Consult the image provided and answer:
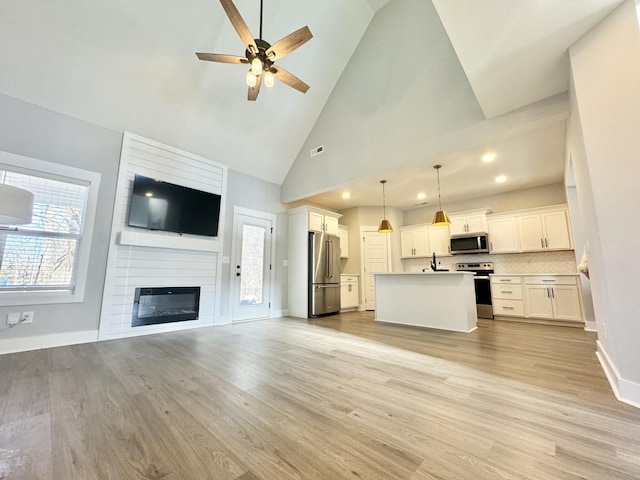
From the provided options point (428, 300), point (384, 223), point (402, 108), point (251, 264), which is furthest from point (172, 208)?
point (428, 300)

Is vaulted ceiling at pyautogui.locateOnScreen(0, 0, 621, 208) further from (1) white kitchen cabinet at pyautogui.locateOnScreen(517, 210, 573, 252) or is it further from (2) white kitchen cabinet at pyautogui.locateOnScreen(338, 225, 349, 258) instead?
(2) white kitchen cabinet at pyautogui.locateOnScreen(338, 225, 349, 258)

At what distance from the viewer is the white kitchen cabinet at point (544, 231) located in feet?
16.2

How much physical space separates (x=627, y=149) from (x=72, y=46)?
5624 millimetres

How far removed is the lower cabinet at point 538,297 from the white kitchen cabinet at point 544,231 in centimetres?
69

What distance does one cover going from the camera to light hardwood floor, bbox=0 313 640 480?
1.15m

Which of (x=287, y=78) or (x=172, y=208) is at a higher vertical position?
(x=287, y=78)

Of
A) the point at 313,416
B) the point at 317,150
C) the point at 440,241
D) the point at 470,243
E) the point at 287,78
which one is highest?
the point at 317,150

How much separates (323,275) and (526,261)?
4.42 metres

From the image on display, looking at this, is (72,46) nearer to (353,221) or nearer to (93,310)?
(93,310)

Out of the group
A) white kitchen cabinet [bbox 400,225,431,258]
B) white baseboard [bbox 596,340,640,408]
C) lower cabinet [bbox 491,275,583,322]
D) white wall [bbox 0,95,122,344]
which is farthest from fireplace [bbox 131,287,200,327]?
lower cabinet [bbox 491,275,583,322]

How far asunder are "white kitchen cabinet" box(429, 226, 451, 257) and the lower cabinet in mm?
1235

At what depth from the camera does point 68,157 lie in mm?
3426

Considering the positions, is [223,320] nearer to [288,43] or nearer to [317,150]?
[317,150]

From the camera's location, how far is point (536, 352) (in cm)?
291
